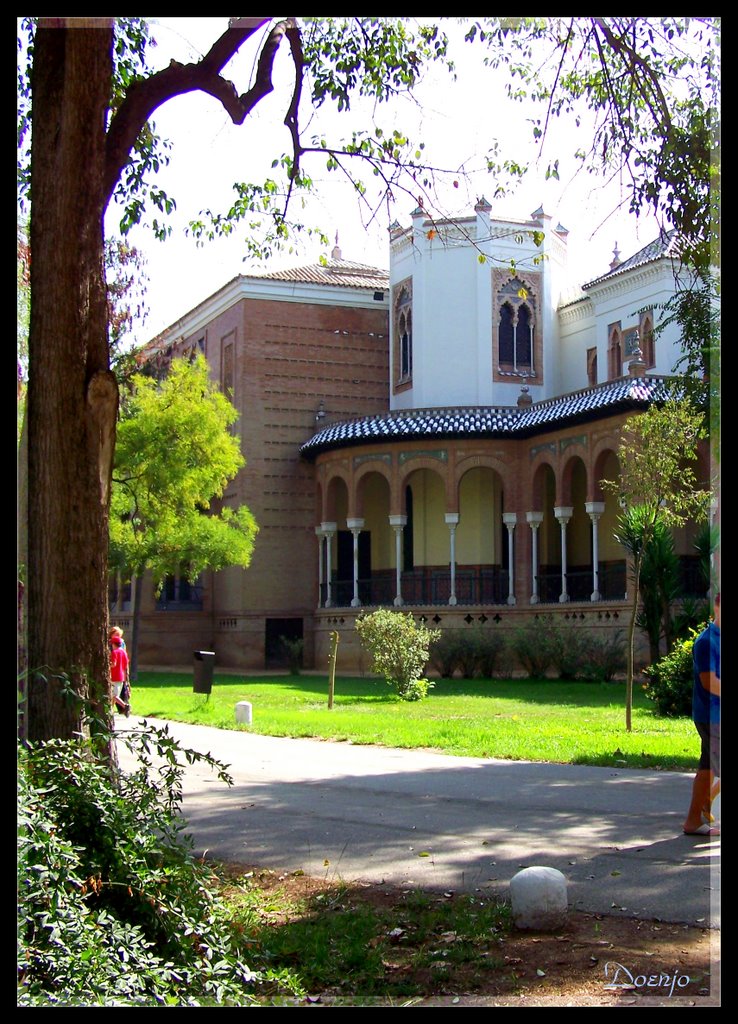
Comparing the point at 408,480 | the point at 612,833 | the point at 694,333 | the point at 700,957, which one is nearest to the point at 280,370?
the point at 408,480

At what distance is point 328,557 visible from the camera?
34031 millimetres

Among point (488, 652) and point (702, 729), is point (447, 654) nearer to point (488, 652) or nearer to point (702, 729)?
point (488, 652)

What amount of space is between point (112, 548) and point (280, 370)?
451 inches

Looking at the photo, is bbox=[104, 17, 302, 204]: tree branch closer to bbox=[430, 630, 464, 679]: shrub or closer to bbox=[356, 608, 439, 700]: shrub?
bbox=[356, 608, 439, 700]: shrub

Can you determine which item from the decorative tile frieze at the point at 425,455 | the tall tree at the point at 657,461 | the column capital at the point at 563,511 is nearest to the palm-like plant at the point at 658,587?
the tall tree at the point at 657,461

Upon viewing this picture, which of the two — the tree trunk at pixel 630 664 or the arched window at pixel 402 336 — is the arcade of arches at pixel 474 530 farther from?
the tree trunk at pixel 630 664

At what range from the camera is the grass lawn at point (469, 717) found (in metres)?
12.4

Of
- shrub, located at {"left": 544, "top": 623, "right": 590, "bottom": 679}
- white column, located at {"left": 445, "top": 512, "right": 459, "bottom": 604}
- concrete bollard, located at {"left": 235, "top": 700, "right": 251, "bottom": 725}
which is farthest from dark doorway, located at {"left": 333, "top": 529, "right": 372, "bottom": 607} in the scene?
concrete bollard, located at {"left": 235, "top": 700, "right": 251, "bottom": 725}

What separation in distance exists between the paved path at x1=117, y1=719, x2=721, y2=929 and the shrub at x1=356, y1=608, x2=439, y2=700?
29.9ft

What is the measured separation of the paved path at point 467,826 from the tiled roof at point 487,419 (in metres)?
15.6

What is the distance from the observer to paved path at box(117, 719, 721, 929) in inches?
247

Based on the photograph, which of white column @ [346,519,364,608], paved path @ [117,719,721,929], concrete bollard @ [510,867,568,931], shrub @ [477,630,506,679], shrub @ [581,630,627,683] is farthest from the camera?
white column @ [346,519,364,608]

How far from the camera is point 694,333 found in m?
10.8
